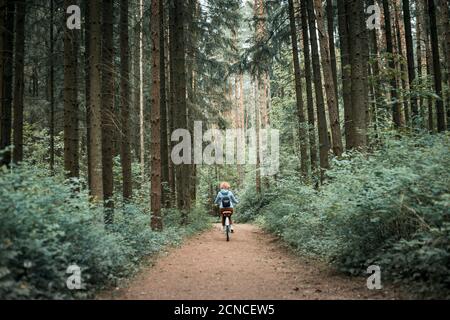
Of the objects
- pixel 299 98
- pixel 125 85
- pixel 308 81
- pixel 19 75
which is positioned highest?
pixel 308 81

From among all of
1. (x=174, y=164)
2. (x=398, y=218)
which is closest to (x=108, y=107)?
(x=174, y=164)

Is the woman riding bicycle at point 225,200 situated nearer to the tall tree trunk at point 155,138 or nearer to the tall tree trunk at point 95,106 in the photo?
the tall tree trunk at point 155,138

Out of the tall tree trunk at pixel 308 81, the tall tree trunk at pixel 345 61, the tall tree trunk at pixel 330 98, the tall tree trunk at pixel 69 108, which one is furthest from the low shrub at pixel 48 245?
the tall tree trunk at pixel 308 81

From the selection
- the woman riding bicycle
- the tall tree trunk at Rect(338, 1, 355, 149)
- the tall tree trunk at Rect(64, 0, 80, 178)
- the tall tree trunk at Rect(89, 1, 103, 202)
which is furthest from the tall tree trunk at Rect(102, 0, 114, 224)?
the tall tree trunk at Rect(338, 1, 355, 149)

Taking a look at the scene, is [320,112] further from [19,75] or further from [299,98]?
[19,75]

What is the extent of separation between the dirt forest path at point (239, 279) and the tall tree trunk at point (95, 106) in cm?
261

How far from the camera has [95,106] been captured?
10.1m

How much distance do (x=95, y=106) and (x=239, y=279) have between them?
227 inches

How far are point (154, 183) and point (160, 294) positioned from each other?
651 centimetres

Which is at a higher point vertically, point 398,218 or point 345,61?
point 345,61

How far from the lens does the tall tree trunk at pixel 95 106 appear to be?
33.0 ft

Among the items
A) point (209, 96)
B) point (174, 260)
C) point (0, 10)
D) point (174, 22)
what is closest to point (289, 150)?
point (209, 96)

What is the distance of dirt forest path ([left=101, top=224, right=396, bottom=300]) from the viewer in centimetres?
626

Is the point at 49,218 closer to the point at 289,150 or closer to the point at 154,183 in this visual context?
the point at 154,183
